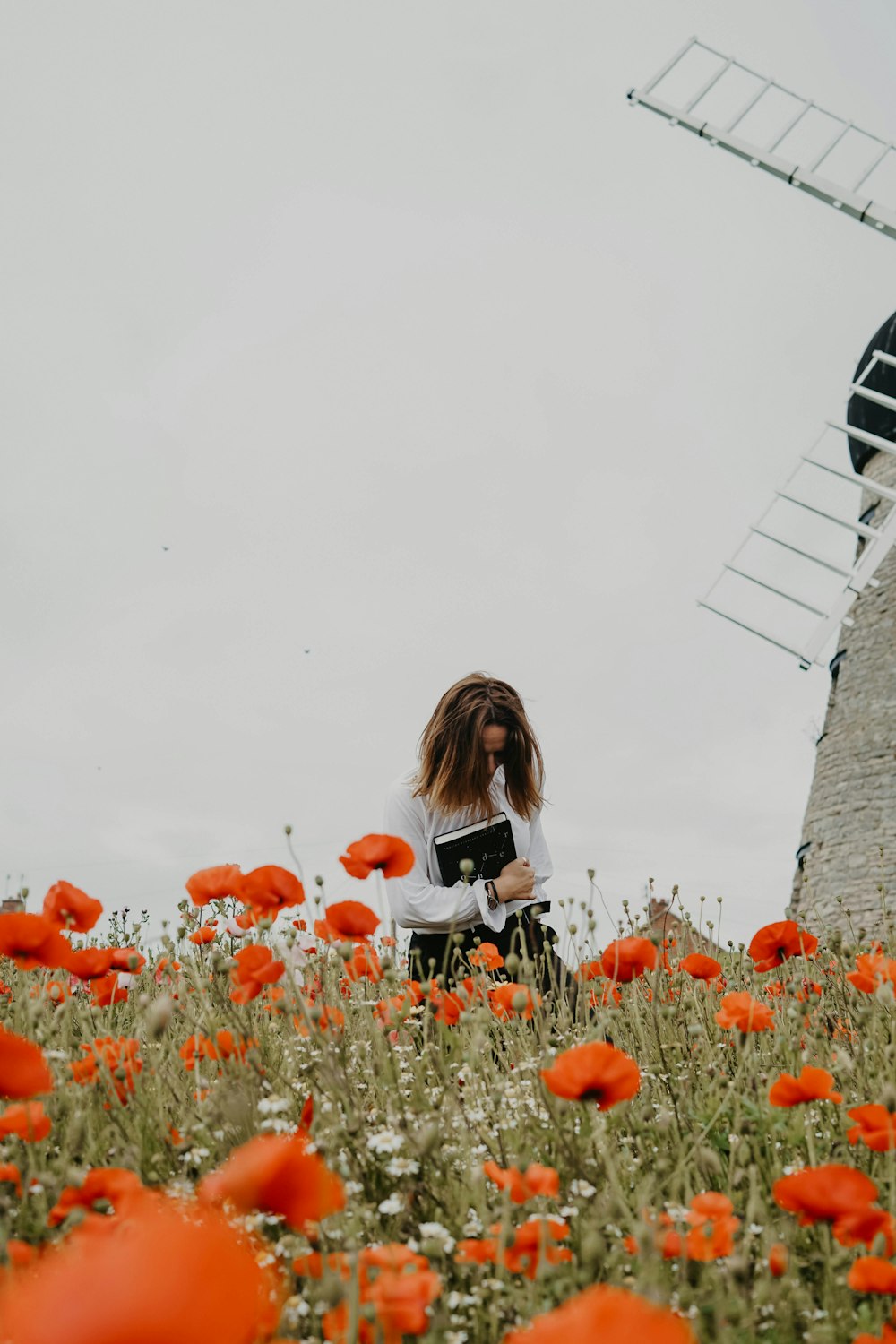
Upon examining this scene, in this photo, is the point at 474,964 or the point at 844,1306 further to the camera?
the point at 474,964

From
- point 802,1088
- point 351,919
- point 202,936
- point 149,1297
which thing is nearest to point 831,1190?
point 802,1088

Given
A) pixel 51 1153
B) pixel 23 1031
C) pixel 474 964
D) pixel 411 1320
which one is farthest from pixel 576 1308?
pixel 474 964

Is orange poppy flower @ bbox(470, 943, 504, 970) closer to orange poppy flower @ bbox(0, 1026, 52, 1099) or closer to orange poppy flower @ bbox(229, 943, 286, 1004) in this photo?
orange poppy flower @ bbox(229, 943, 286, 1004)

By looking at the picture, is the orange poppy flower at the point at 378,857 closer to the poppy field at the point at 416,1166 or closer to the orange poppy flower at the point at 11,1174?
the poppy field at the point at 416,1166

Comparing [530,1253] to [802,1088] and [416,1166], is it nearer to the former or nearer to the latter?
[416,1166]

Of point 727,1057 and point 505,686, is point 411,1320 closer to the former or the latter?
point 727,1057

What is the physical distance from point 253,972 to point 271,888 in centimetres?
21

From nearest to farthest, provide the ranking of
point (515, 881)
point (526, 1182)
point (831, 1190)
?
point (831, 1190)
point (526, 1182)
point (515, 881)

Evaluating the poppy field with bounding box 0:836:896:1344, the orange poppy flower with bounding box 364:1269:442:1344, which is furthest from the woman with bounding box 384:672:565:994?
the orange poppy flower with bounding box 364:1269:442:1344

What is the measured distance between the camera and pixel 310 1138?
5.34 feet

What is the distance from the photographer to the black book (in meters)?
3.86

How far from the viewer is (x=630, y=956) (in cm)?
215

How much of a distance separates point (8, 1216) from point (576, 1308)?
3.40ft

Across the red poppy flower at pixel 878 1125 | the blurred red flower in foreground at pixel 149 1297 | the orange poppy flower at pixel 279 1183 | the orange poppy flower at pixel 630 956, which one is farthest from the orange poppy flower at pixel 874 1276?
the orange poppy flower at pixel 630 956
